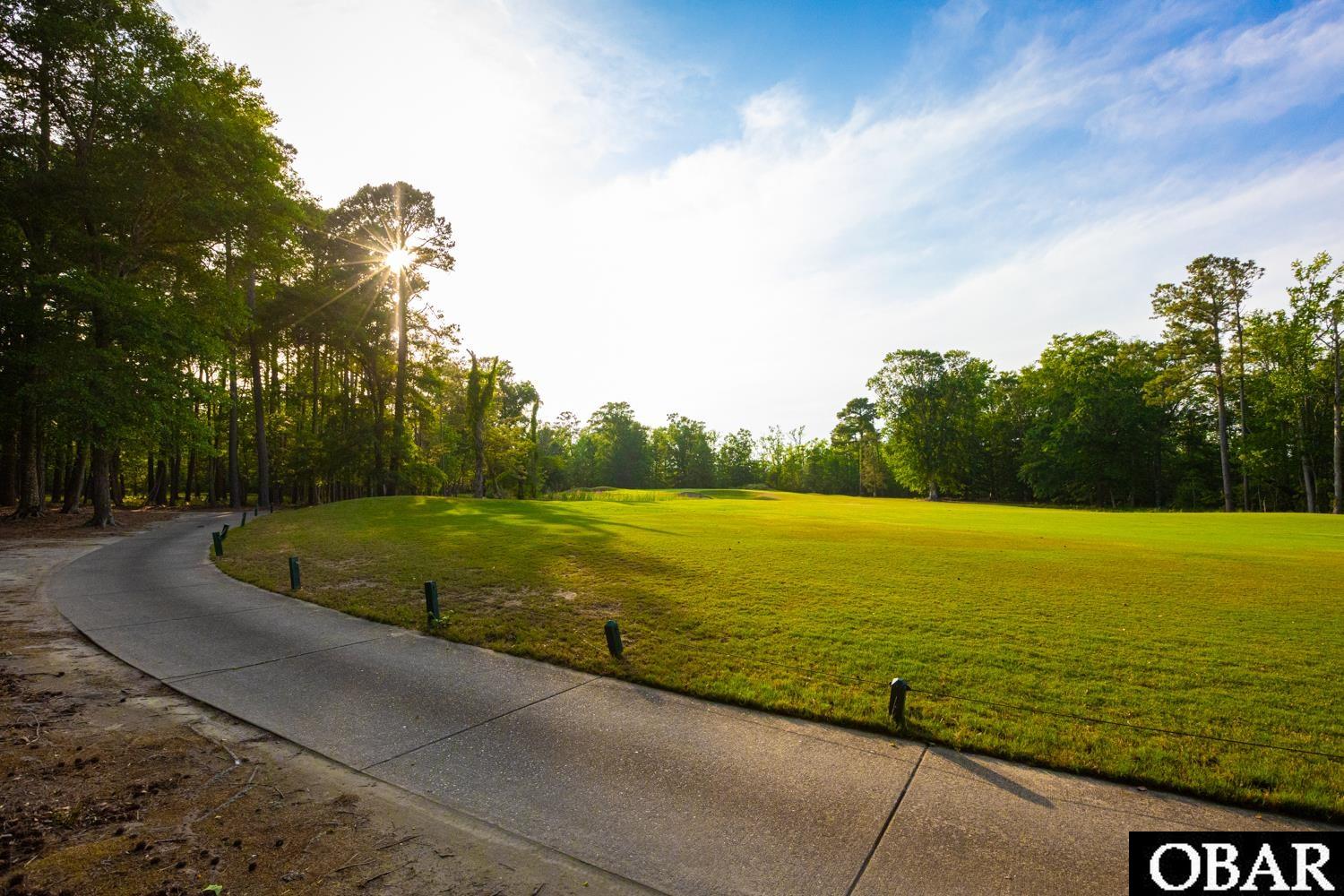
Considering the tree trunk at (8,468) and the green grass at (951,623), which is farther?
the tree trunk at (8,468)

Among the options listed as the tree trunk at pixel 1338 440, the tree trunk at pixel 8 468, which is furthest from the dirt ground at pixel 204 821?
the tree trunk at pixel 1338 440

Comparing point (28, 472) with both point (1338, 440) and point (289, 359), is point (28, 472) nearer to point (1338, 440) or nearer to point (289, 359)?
point (289, 359)

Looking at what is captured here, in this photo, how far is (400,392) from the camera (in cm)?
3102

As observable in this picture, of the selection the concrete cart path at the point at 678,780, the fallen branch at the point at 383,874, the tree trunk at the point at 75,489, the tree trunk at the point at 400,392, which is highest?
the tree trunk at the point at 400,392

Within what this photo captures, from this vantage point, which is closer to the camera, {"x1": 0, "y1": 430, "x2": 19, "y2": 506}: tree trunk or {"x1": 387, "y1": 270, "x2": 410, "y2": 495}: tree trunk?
{"x1": 0, "y1": 430, "x2": 19, "y2": 506}: tree trunk

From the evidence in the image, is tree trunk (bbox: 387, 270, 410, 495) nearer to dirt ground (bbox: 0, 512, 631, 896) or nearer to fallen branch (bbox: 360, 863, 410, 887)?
dirt ground (bbox: 0, 512, 631, 896)

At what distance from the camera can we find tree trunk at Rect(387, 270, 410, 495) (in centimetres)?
3058

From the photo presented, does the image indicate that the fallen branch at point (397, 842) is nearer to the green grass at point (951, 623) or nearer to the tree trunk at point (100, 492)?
the green grass at point (951, 623)

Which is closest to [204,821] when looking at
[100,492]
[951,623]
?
[951,623]

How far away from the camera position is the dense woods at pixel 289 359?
19719mm

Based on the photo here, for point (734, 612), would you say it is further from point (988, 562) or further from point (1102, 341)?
point (1102, 341)

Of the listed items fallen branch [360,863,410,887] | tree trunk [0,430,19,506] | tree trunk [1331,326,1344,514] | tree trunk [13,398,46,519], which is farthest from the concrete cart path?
tree trunk [1331,326,1344,514]

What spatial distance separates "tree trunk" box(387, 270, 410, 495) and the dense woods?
139 millimetres

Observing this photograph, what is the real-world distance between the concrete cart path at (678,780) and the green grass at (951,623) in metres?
0.46
